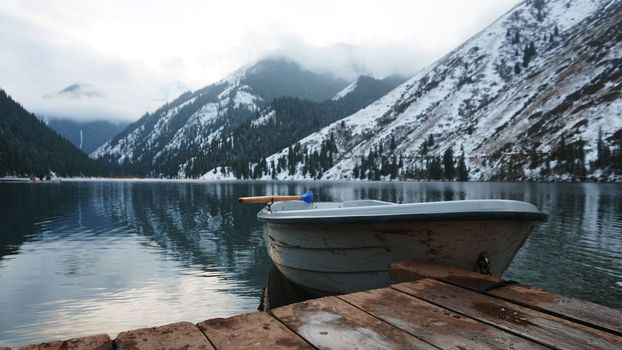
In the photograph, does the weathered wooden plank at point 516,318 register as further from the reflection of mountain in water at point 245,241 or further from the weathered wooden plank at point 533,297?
the reflection of mountain in water at point 245,241

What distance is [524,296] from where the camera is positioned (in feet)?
16.2

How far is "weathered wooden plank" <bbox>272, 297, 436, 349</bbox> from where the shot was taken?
354cm

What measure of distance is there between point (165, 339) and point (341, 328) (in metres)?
1.66

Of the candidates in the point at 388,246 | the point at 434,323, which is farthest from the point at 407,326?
the point at 388,246

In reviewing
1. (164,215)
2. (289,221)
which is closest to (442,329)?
(289,221)

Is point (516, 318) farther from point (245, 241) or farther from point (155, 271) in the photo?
point (245, 241)

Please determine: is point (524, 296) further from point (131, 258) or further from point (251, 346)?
point (131, 258)

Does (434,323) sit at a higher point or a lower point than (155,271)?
higher

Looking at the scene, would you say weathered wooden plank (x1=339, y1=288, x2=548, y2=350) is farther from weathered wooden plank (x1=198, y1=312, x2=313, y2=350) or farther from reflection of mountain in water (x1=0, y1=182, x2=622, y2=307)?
reflection of mountain in water (x1=0, y1=182, x2=622, y2=307)

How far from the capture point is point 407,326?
12.9 ft

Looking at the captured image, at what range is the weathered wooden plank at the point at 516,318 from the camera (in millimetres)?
3559

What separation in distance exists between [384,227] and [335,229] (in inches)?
48.9

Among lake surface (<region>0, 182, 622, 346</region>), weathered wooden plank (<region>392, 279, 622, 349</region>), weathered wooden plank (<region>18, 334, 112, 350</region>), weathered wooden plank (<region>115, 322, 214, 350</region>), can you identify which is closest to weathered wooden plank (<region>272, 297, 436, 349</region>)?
weathered wooden plank (<region>115, 322, 214, 350</region>)

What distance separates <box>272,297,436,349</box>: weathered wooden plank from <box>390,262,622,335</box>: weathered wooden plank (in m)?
1.84
